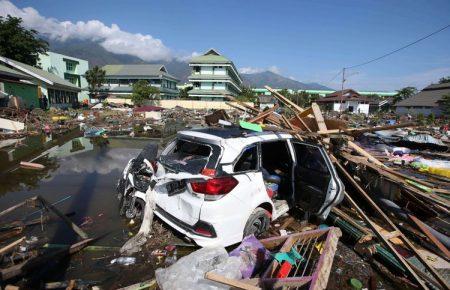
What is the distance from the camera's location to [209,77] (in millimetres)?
58906

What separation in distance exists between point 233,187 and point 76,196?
15.4ft

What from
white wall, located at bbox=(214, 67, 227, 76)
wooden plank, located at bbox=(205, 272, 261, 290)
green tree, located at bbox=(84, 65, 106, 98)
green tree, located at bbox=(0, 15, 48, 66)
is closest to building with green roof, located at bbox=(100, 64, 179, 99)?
green tree, located at bbox=(84, 65, 106, 98)

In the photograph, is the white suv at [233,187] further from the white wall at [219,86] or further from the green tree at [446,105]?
the white wall at [219,86]

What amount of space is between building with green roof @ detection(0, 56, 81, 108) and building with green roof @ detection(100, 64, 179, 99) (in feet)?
63.8

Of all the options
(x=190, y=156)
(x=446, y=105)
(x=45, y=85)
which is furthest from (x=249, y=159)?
(x=446, y=105)

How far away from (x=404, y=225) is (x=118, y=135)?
15.9 m

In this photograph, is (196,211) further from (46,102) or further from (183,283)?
(46,102)

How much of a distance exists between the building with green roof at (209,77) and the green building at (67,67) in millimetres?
21893

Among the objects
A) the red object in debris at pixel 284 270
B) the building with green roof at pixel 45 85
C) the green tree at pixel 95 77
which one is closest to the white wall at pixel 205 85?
the green tree at pixel 95 77

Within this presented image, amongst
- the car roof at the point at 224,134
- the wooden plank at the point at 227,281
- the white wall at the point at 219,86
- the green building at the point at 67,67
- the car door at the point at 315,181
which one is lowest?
the wooden plank at the point at 227,281

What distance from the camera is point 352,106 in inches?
2518

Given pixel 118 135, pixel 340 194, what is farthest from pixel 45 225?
pixel 118 135

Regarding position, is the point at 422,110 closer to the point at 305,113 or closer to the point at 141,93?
the point at 141,93

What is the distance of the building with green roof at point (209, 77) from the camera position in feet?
191
